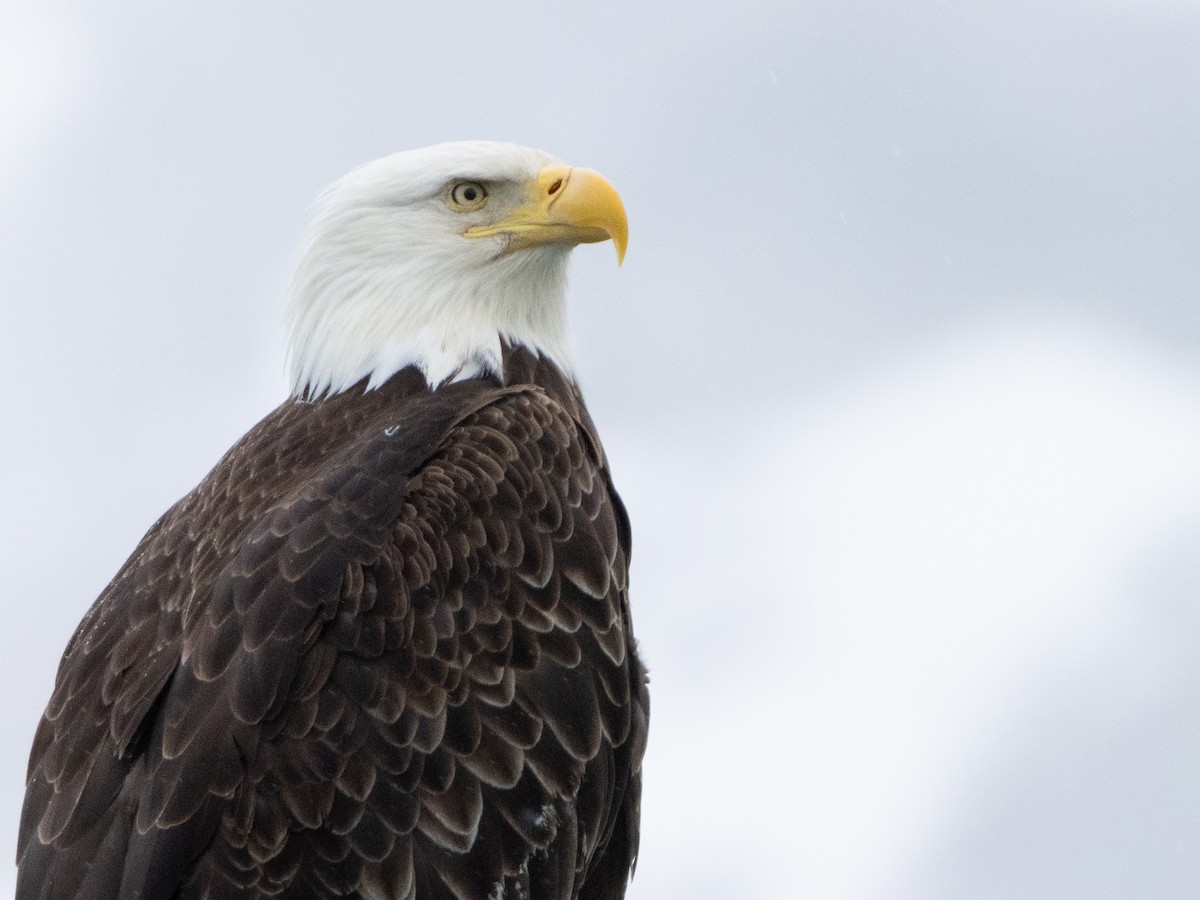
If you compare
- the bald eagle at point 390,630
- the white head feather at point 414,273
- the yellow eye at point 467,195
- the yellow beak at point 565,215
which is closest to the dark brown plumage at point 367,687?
the bald eagle at point 390,630

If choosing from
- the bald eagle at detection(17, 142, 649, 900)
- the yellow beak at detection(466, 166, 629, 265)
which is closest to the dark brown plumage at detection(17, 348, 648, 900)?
the bald eagle at detection(17, 142, 649, 900)

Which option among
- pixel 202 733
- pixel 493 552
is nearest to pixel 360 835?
pixel 202 733

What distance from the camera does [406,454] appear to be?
630cm

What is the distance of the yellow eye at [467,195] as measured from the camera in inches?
280

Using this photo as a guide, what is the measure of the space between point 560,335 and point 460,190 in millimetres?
764

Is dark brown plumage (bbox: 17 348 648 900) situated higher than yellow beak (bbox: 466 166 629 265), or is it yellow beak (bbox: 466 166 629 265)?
yellow beak (bbox: 466 166 629 265)

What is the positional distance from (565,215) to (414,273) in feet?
2.07

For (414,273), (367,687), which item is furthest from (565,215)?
(367,687)

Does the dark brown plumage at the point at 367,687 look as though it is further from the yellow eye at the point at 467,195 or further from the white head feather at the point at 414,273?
the yellow eye at the point at 467,195

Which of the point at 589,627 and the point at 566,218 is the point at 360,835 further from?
the point at 566,218

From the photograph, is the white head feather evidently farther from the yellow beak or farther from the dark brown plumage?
the dark brown plumage

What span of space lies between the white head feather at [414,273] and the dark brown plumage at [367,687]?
1.40 feet

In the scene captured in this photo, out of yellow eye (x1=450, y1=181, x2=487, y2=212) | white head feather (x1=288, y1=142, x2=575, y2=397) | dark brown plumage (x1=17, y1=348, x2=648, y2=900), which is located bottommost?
dark brown plumage (x1=17, y1=348, x2=648, y2=900)

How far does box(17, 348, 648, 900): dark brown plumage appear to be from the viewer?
5602 mm
